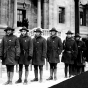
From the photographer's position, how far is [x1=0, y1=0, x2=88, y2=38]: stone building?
24527 mm

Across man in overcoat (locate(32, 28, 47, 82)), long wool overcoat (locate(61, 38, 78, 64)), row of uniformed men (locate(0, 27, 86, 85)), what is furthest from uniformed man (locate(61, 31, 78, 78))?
man in overcoat (locate(32, 28, 47, 82))

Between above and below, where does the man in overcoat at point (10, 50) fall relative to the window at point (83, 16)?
below

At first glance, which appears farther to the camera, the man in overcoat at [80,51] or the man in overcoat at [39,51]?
the man in overcoat at [80,51]

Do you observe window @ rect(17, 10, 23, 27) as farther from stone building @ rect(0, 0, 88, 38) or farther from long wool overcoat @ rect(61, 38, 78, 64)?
long wool overcoat @ rect(61, 38, 78, 64)

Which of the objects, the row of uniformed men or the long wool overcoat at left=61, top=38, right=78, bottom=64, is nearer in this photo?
the row of uniformed men

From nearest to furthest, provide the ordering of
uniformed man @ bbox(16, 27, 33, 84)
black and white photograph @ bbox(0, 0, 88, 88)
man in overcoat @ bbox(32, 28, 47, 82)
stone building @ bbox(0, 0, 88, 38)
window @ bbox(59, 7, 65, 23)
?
black and white photograph @ bbox(0, 0, 88, 88)
uniformed man @ bbox(16, 27, 33, 84)
man in overcoat @ bbox(32, 28, 47, 82)
stone building @ bbox(0, 0, 88, 38)
window @ bbox(59, 7, 65, 23)

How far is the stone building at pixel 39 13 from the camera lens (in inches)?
966

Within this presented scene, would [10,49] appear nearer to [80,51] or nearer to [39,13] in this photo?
[80,51]

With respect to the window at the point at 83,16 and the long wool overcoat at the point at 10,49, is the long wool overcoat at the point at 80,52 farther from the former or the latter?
the window at the point at 83,16

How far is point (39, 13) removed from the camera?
87.1 feet

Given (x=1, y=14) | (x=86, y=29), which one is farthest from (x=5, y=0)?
(x=86, y=29)

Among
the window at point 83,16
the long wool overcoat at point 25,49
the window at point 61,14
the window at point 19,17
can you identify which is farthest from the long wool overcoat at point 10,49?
the window at point 83,16

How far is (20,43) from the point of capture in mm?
9086

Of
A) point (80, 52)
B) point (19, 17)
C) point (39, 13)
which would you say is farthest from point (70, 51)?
point (19, 17)
